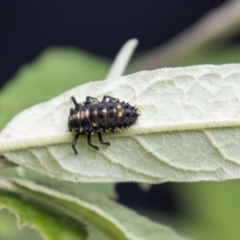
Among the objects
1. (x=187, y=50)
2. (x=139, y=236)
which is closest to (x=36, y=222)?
(x=139, y=236)

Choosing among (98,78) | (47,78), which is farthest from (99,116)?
(98,78)

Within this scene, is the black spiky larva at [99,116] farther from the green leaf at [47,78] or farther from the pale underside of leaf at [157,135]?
the green leaf at [47,78]

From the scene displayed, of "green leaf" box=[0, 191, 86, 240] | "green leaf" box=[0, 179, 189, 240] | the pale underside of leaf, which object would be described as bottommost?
"green leaf" box=[0, 191, 86, 240]

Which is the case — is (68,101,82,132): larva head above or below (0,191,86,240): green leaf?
above

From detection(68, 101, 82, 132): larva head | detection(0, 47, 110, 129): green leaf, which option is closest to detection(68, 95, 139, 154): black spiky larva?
detection(68, 101, 82, 132): larva head

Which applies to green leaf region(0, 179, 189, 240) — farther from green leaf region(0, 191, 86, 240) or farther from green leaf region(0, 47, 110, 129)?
green leaf region(0, 47, 110, 129)

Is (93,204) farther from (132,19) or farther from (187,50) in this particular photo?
(132,19)
